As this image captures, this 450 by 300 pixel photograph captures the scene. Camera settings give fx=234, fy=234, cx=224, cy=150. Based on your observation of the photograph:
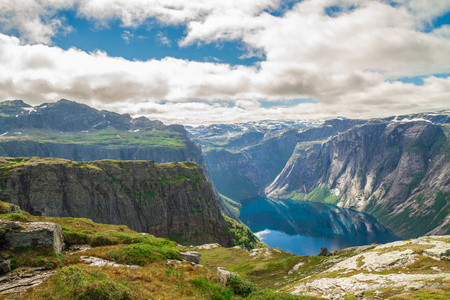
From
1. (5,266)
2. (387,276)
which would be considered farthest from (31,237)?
(387,276)

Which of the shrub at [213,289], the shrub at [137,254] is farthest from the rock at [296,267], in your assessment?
the shrub at [213,289]

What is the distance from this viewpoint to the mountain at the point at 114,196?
133125 mm

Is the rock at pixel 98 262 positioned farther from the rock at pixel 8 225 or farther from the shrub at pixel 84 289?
the rock at pixel 8 225

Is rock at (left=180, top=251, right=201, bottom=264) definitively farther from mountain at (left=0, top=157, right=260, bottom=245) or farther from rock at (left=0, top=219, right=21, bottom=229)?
mountain at (left=0, top=157, right=260, bottom=245)

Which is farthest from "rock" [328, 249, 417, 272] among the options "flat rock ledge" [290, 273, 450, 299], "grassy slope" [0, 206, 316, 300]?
"grassy slope" [0, 206, 316, 300]

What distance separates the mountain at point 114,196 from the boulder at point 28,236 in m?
131

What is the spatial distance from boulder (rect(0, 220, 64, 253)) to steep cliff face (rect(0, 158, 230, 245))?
133554mm

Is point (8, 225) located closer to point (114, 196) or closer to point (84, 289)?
point (84, 289)

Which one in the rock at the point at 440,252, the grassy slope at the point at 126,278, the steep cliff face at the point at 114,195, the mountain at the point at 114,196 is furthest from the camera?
the steep cliff face at the point at 114,195

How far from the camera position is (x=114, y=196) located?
6467 inches

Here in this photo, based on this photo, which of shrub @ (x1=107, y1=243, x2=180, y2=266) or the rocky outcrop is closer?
shrub @ (x1=107, y1=243, x2=180, y2=266)

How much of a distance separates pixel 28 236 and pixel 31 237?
0.94 ft

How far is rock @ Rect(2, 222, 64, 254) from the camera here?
22.8 m

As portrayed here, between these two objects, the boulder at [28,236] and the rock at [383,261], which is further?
the rock at [383,261]
